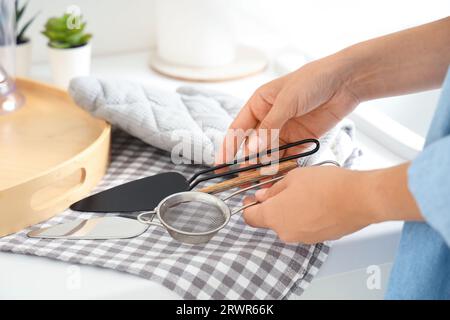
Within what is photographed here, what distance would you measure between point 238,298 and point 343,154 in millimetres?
273

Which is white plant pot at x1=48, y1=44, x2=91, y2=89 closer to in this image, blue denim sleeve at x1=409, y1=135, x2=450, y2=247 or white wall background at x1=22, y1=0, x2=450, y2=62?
white wall background at x1=22, y1=0, x2=450, y2=62

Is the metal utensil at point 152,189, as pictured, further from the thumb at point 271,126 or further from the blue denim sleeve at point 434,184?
the blue denim sleeve at point 434,184

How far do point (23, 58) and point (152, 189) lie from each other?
47 centimetres

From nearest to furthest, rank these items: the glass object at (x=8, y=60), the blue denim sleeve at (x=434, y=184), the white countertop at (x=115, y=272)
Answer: the blue denim sleeve at (x=434, y=184)
the white countertop at (x=115, y=272)
the glass object at (x=8, y=60)

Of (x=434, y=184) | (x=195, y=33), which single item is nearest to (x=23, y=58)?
(x=195, y=33)

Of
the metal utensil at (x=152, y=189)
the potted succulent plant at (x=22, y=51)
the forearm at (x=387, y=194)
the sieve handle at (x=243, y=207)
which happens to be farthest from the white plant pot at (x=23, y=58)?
the forearm at (x=387, y=194)

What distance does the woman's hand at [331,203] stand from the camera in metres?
0.55

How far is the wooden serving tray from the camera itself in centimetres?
72

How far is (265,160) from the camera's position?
0.79 metres

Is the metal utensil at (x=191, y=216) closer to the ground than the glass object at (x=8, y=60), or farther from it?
closer to the ground

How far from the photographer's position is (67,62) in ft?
3.61

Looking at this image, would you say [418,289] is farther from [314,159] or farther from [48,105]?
[48,105]

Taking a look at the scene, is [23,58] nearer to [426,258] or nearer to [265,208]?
[265,208]

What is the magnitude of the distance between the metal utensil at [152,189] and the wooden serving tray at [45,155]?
0.04m
